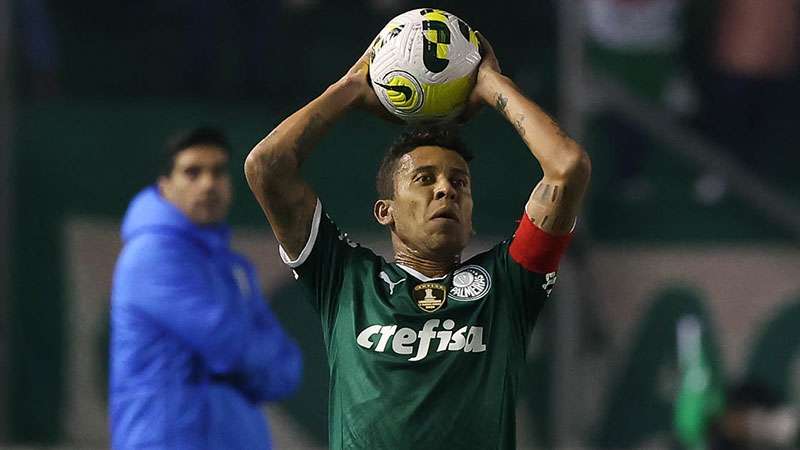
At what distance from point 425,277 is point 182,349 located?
184 cm

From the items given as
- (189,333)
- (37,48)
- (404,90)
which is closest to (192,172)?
(189,333)

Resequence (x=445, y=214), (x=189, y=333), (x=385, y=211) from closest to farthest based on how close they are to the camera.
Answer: (x=445, y=214) < (x=385, y=211) < (x=189, y=333)

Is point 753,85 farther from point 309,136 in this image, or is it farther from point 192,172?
point 309,136

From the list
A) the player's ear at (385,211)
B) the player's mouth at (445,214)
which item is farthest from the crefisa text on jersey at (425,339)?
the player's ear at (385,211)

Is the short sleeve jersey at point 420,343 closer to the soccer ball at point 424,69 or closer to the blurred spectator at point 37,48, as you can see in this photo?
the soccer ball at point 424,69

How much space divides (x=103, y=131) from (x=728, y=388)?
13.7 ft

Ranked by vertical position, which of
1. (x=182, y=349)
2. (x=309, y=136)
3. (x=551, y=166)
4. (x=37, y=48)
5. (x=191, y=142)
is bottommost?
(x=182, y=349)

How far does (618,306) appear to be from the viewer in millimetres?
9367

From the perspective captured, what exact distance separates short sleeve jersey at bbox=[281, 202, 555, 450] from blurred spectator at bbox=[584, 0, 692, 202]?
5.59 meters

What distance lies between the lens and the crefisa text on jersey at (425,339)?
367 cm

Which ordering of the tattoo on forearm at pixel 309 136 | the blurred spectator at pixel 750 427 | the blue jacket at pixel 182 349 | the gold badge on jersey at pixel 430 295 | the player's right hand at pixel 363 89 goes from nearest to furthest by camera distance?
1. the gold badge on jersey at pixel 430 295
2. the tattoo on forearm at pixel 309 136
3. the player's right hand at pixel 363 89
4. the blue jacket at pixel 182 349
5. the blurred spectator at pixel 750 427

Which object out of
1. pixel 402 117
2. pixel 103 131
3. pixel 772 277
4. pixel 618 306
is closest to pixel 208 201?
pixel 402 117

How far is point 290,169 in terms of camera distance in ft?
12.5

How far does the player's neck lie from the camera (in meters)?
3.86
